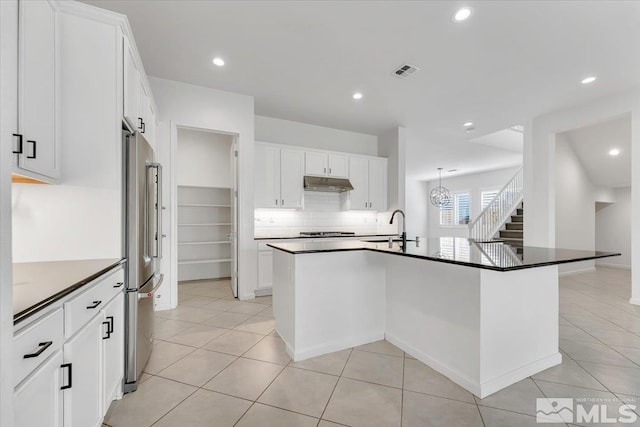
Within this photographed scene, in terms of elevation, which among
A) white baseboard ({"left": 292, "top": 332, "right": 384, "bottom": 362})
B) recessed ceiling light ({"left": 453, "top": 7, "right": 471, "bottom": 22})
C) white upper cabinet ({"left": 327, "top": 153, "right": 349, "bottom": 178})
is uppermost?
recessed ceiling light ({"left": 453, "top": 7, "right": 471, "bottom": 22})

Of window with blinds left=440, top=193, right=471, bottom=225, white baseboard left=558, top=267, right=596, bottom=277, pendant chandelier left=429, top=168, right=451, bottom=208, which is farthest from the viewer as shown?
window with blinds left=440, top=193, right=471, bottom=225

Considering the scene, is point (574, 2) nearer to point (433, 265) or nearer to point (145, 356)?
point (433, 265)

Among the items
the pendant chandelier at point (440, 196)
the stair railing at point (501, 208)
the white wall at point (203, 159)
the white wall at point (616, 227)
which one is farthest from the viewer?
the pendant chandelier at point (440, 196)

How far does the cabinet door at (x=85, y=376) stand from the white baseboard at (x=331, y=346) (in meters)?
1.31

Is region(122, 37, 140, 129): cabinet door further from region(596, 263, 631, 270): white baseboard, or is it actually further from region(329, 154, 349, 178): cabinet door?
region(596, 263, 631, 270): white baseboard

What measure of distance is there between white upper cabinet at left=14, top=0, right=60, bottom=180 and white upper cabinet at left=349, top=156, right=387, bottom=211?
4.21m

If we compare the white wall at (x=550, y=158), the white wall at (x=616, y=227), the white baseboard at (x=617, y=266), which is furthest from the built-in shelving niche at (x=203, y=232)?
the white wall at (x=616, y=227)

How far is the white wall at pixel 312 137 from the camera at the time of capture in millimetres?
4977

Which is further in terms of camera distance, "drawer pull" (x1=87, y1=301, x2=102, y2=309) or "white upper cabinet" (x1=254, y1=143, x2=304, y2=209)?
"white upper cabinet" (x1=254, y1=143, x2=304, y2=209)

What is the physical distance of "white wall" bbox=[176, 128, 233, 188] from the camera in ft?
17.2

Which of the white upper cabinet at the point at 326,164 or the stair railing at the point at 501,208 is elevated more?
the white upper cabinet at the point at 326,164

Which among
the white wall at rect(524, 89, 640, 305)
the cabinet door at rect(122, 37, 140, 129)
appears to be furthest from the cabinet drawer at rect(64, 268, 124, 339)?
the white wall at rect(524, 89, 640, 305)

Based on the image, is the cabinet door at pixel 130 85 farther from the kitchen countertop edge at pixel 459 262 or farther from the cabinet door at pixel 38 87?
the kitchen countertop edge at pixel 459 262

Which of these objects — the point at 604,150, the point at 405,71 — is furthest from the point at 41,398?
the point at 604,150
